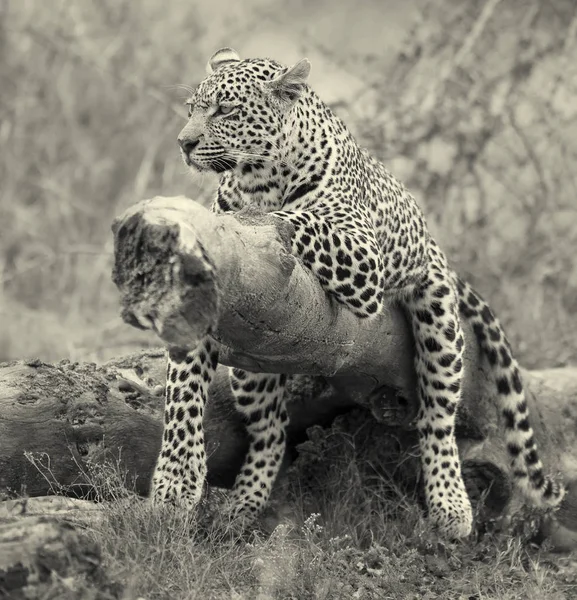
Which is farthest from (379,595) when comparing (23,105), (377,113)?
(23,105)

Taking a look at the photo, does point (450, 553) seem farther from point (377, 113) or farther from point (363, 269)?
point (377, 113)

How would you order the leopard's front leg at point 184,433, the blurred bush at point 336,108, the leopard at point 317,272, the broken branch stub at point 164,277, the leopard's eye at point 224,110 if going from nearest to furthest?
the broken branch stub at point 164,277
the leopard at point 317,272
the leopard's front leg at point 184,433
the leopard's eye at point 224,110
the blurred bush at point 336,108

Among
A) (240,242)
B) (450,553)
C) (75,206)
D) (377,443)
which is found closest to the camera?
(240,242)

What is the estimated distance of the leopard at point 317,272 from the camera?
20.9 ft

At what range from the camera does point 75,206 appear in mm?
15383

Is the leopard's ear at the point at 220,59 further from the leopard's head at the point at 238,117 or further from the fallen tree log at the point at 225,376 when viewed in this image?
the fallen tree log at the point at 225,376

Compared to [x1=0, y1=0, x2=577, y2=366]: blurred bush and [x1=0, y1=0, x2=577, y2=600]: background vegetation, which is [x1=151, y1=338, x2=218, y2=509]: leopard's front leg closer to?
[x1=0, y1=0, x2=577, y2=600]: background vegetation

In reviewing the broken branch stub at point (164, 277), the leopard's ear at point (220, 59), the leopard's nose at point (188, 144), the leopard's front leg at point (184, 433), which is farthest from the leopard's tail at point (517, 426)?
the broken branch stub at point (164, 277)

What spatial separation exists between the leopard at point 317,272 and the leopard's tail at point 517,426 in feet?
0.03

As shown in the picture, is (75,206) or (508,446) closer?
(508,446)

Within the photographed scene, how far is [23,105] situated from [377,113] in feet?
18.4

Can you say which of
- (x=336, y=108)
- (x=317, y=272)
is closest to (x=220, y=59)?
(x=317, y=272)

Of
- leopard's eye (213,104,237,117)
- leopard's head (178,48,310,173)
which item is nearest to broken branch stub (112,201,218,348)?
leopard's head (178,48,310,173)

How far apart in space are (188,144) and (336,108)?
6.80m
